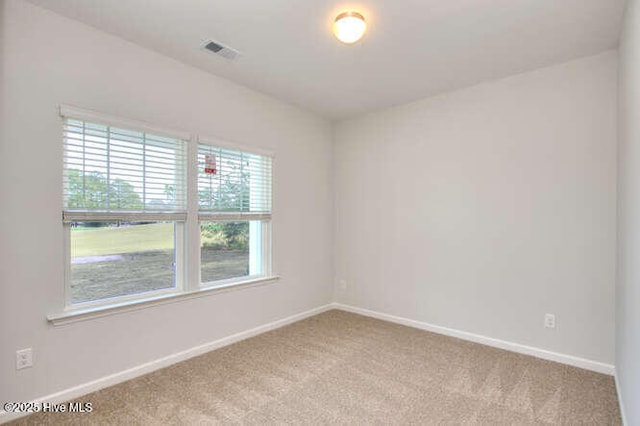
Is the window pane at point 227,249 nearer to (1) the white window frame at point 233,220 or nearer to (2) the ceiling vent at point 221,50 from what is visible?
(1) the white window frame at point 233,220

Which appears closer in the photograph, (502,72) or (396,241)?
(502,72)

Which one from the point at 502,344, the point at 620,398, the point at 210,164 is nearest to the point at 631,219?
the point at 620,398

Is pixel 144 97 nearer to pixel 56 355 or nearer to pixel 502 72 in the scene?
pixel 56 355

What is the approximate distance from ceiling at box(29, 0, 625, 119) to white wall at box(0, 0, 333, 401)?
19cm

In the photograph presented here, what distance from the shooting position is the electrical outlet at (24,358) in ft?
7.08

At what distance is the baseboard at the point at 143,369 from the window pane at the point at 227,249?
24.0 inches

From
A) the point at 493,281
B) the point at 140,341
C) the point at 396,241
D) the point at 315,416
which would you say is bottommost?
the point at 315,416

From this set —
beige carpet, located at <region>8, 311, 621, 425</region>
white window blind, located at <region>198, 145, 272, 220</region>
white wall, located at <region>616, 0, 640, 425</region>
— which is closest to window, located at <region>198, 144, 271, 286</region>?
white window blind, located at <region>198, 145, 272, 220</region>

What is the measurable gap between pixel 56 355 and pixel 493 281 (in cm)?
372

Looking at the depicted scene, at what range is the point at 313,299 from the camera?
4.45m

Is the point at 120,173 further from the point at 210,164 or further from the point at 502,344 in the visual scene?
the point at 502,344

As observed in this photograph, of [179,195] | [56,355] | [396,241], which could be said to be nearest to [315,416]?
[56,355]

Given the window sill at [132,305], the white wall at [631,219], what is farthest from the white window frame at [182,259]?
the white wall at [631,219]

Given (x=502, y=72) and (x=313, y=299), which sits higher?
(x=502, y=72)
